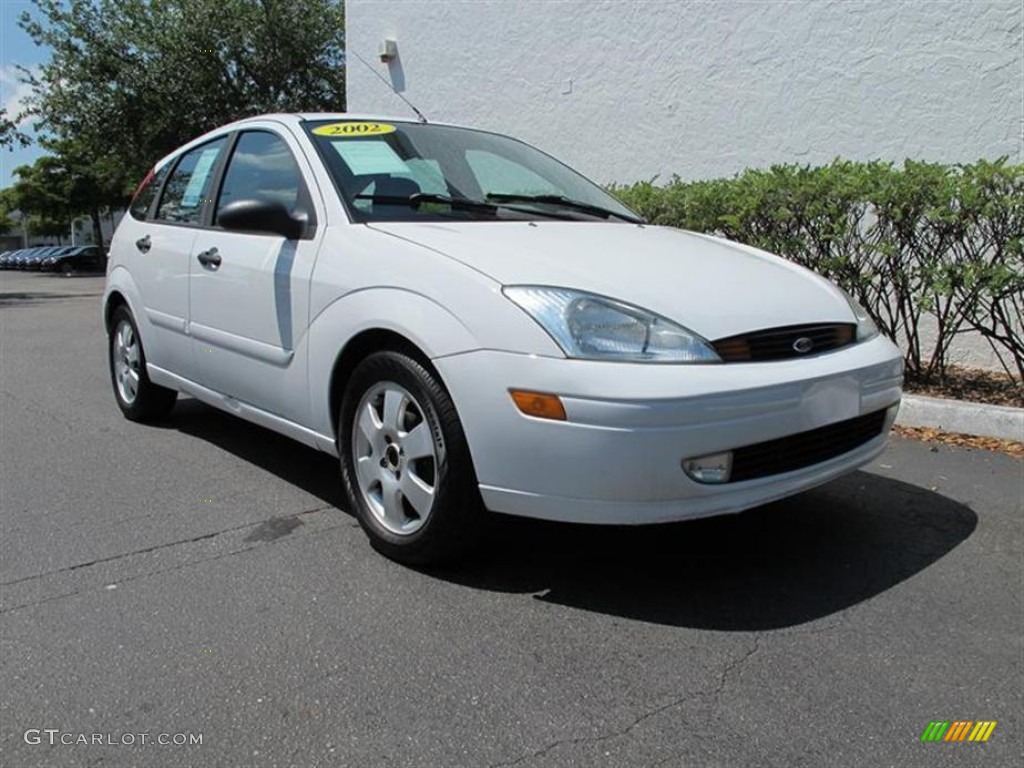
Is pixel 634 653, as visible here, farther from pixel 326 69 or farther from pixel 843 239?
pixel 326 69

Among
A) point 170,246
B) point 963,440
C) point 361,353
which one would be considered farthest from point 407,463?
point 963,440

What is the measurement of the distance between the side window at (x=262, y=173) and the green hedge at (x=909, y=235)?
11.0 ft

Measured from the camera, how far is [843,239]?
566 centimetres

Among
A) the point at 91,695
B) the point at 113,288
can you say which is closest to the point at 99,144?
the point at 113,288

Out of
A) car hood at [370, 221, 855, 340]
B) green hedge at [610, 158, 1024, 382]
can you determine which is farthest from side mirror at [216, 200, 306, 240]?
green hedge at [610, 158, 1024, 382]

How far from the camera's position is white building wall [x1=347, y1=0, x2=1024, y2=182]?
700cm

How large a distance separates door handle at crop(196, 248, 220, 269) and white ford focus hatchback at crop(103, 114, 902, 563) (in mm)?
18

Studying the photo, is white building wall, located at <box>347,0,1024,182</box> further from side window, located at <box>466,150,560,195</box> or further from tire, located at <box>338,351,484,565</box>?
tire, located at <box>338,351,484,565</box>

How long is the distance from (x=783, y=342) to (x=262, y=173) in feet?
8.39

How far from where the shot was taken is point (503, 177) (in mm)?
4086

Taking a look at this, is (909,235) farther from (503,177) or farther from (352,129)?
(352,129)

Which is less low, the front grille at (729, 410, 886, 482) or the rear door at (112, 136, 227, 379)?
the rear door at (112, 136, 227, 379)

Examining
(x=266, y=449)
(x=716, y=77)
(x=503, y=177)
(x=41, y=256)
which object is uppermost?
(x=716, y=77)

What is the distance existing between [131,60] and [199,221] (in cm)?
2306
